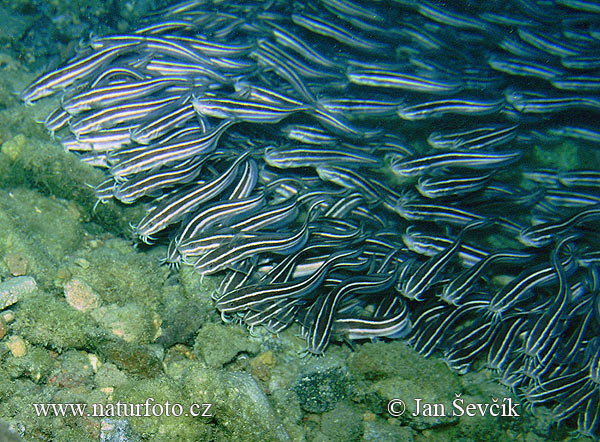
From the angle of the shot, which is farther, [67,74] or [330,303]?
[67,74]

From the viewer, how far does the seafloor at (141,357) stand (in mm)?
3730

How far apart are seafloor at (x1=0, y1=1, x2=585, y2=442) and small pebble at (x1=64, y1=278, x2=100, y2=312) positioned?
0.04 feet

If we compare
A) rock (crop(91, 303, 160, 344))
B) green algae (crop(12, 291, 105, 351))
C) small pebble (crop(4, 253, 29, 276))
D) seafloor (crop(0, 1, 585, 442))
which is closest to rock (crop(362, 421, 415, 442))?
seafloor (crop(0, 1, 585, 442))

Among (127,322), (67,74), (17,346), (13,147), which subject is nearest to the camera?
(17,346)

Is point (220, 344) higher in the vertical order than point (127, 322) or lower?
lower

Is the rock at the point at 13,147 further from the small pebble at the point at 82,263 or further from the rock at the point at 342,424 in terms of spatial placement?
the rock at the point at 342,424

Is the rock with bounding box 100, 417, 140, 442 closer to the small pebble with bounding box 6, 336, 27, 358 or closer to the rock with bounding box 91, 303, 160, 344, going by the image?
the rock with bounding box 91, 303, 160, 344

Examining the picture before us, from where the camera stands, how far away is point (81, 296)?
442cm

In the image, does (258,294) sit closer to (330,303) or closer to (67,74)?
(330,303)

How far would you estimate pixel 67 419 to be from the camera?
3.50 meters

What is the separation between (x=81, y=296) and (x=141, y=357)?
3.63 feet

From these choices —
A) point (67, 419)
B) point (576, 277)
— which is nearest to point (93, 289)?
point (67, 419)

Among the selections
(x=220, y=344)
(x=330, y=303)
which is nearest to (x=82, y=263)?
(x=220, y=344)

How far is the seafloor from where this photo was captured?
3.73 metres
